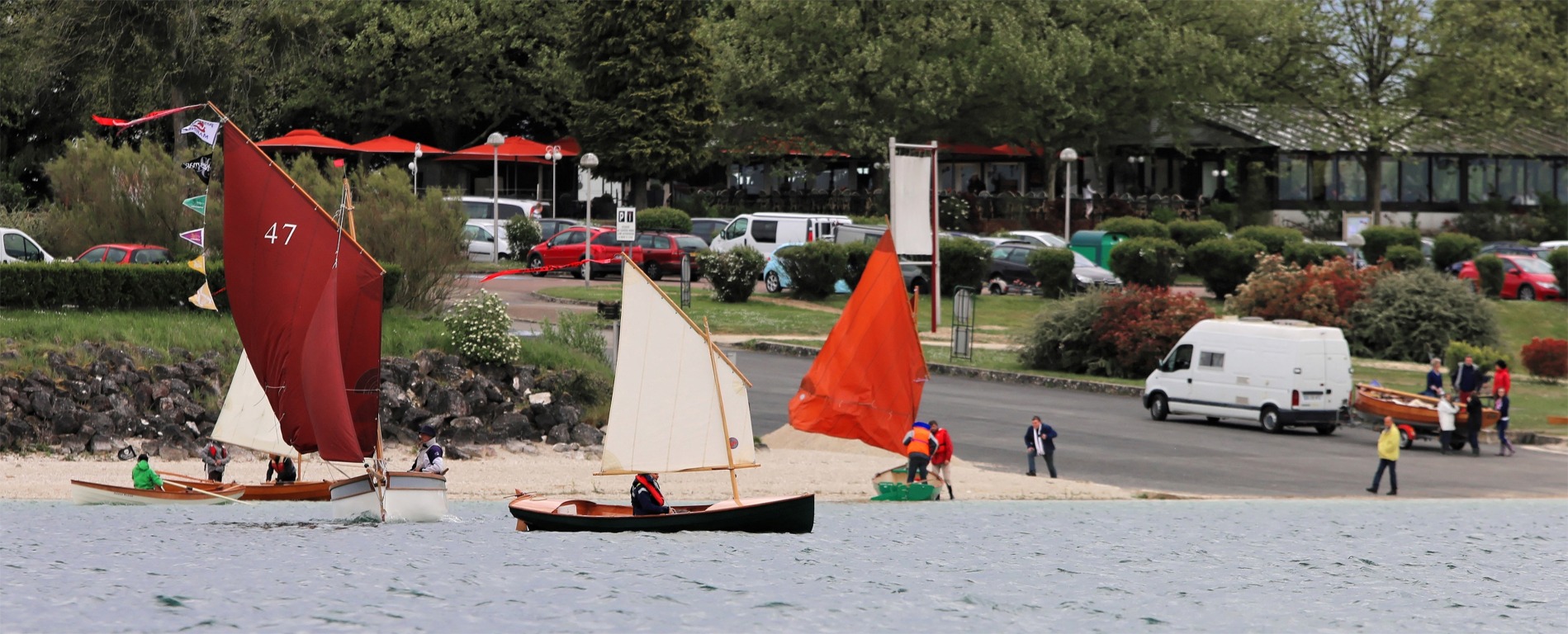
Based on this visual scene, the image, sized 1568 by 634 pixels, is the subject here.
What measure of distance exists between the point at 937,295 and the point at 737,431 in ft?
77.9

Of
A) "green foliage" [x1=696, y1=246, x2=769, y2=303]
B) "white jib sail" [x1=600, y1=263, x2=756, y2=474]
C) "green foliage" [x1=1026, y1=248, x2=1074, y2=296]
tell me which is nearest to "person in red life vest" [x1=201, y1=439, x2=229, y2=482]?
"white jib sail" [x1=600, y1=263, x2=756, y2=474]

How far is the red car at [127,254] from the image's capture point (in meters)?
36.2

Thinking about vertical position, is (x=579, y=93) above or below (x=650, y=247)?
above

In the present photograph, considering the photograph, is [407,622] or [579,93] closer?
[407,622]

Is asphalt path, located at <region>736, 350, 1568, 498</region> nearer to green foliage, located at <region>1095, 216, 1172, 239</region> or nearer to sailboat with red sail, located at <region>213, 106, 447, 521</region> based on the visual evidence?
sailboat with red sail, located at <region>213, 106, 447, 521</region>

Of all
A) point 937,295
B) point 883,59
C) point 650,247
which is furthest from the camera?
point 883,59

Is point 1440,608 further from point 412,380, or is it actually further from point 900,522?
point 412,380

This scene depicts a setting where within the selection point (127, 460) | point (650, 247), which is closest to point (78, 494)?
point (127, 460)

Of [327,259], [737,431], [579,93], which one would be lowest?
[737,431]

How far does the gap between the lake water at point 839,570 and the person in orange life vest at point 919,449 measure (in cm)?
106

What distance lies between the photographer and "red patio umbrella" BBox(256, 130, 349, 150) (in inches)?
2547

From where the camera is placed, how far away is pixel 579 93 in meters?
68.7

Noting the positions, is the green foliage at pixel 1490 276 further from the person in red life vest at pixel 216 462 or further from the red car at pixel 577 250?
the person in red life vest at pixel 216 462

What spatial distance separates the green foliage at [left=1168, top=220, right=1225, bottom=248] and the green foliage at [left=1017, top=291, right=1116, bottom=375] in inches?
690
